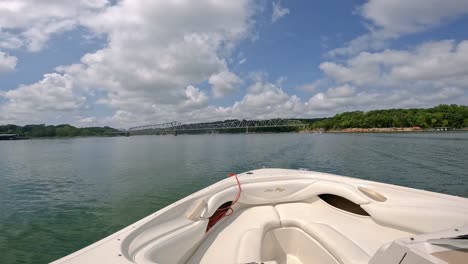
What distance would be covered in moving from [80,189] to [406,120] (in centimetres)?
10867

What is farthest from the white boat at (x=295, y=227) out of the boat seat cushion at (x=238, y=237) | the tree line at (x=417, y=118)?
the tree line at (x=417, y=118)

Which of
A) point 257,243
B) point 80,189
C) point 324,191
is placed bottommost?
point 80,189

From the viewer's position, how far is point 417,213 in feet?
10.0

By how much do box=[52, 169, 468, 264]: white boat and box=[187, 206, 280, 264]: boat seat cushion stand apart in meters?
0.01

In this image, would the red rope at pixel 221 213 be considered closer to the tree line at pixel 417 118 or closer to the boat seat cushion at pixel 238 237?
the boat seat cushion at pixel 238 237

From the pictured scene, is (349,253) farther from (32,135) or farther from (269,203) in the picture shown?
(32,135)

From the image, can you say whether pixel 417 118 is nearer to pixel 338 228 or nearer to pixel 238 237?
pixel 338 228

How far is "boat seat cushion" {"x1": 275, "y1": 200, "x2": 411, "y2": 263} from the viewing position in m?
2.85

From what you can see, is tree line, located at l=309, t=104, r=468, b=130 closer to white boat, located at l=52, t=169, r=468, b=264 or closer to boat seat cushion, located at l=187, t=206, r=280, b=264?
white boat, located at l=52, t=169, r=468, b=264

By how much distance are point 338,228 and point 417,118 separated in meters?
111

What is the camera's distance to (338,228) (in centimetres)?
358

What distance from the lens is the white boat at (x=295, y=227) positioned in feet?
6.02

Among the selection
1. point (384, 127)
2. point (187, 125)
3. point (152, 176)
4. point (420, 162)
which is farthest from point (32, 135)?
point (384, 127)

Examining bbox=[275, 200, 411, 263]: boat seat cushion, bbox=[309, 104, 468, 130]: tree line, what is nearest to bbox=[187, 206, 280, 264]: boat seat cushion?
bbox=[275, 200, 411, 263]: boat seat cushion
